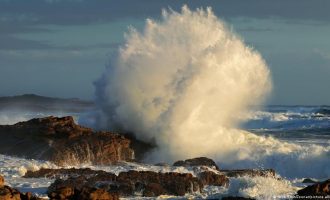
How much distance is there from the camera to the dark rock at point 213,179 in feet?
49.4

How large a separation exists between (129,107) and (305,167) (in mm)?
5977

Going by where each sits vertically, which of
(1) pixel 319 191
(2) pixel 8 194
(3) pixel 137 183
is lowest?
(2) pixel 8 194

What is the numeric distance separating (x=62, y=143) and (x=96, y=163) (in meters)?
1.07

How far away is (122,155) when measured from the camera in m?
19.5

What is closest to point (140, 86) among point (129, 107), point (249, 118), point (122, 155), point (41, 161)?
point (129, 107)

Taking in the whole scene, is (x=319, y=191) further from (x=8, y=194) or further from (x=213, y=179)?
(x=8, y=194)

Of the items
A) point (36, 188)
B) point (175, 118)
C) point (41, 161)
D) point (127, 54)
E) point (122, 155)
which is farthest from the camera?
point (127, 54)

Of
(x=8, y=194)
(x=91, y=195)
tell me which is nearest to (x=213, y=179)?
(x=91, y=195)

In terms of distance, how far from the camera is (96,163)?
1836cm

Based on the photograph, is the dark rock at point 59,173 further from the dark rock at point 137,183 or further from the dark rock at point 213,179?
the dark rock at point 213,179

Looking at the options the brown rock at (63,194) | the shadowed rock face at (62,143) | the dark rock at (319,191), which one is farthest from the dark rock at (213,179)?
the brown rock at (63,194)

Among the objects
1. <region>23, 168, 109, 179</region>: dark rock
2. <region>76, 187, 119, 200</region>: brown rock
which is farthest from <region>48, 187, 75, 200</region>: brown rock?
<region>23, 168, 109, 179</region>: dark rock

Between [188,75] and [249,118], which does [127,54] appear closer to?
[188,75]

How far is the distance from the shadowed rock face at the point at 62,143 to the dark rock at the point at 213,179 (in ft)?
12.2
